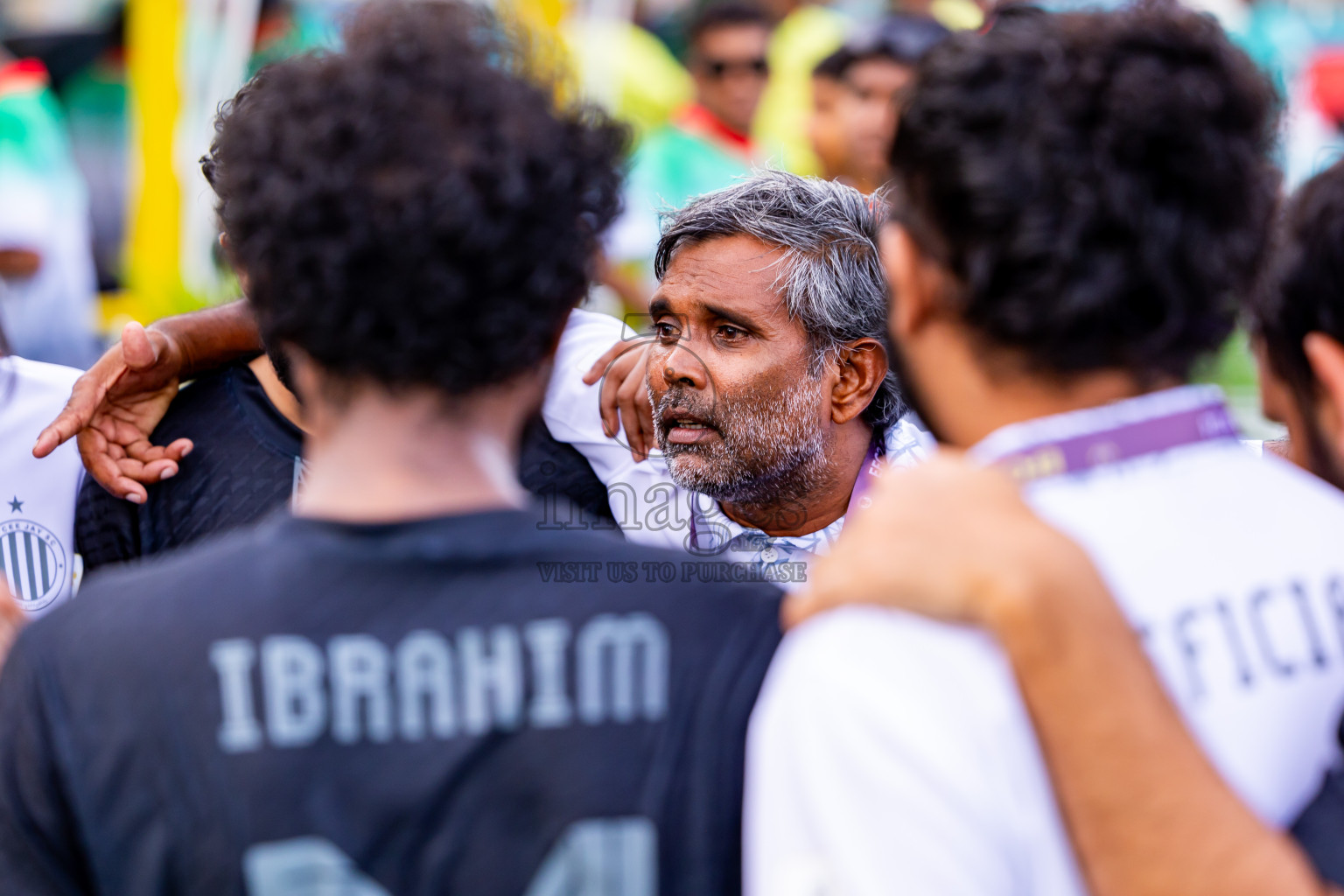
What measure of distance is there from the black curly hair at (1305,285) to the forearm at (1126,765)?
1.71 feet

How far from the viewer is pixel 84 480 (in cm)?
243

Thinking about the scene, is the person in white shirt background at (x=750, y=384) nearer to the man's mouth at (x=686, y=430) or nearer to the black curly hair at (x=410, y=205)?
the man's mouth at (x=686, y=430)

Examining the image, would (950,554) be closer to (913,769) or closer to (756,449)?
(913,769)

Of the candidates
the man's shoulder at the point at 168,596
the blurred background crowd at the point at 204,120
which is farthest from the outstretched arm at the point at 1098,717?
the blurred background crowd at the point at 204,120

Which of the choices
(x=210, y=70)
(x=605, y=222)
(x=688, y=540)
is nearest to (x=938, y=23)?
(x=210, y=70)

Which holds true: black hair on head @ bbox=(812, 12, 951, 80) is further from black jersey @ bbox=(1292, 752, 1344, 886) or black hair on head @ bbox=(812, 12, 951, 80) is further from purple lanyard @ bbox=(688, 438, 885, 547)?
black jersey @ bbox=(1292, 752, 1344, 886)

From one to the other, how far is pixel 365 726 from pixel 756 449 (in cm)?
172

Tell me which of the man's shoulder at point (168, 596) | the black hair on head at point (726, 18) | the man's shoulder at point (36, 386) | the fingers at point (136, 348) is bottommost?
the black hair on head at point (726, 18)

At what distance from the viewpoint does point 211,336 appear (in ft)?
8.05

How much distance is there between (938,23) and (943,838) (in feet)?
19.8

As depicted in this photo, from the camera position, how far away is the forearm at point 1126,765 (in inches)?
40.9

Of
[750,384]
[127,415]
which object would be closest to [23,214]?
[127,415]

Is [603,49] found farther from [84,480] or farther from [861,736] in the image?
[861,736]

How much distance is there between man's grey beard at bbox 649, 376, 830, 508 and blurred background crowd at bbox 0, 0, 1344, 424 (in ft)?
8.09
